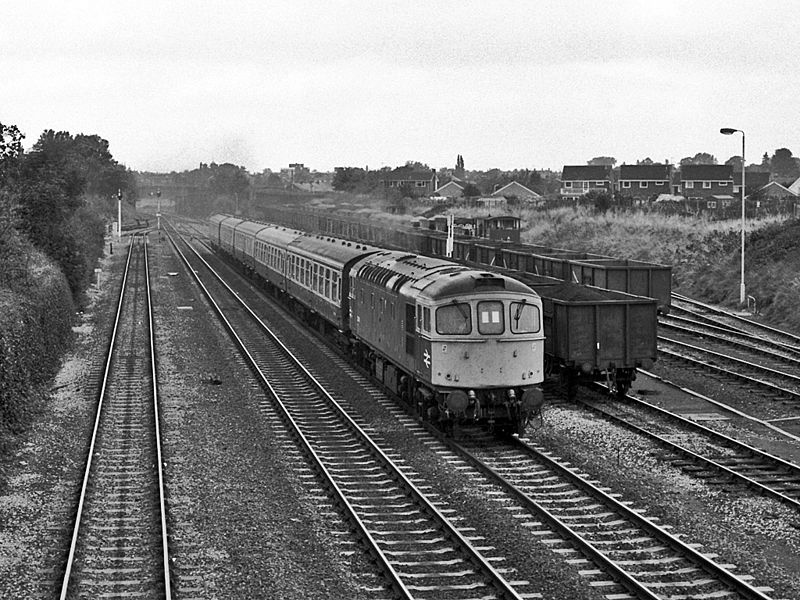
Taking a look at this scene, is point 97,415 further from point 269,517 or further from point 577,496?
point 577,496

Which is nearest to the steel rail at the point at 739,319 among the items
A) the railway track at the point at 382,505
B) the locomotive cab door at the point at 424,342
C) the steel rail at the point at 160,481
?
the locomotive cab door at the point at 424,342

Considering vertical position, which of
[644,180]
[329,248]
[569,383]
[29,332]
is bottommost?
[569,383]

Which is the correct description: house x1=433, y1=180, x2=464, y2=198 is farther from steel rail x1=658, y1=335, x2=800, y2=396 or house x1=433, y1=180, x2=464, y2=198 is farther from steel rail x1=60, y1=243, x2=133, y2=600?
steel rail x1=658, y1=335, x2=800, y2=396

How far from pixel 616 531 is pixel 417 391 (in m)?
7.15

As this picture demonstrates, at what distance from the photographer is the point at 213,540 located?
13.1 meters

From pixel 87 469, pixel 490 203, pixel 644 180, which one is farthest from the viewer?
pixel 644 180

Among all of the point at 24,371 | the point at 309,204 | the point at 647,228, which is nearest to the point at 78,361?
the point at 24,371

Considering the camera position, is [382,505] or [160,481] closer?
[382,505]

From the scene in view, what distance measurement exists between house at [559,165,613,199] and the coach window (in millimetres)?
103042

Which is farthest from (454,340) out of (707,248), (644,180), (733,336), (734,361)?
(644,180)

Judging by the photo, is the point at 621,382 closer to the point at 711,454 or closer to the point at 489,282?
the point at 711,454

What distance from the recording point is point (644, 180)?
107 meters

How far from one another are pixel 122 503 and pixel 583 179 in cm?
11148

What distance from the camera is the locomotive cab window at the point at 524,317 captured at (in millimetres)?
18016
